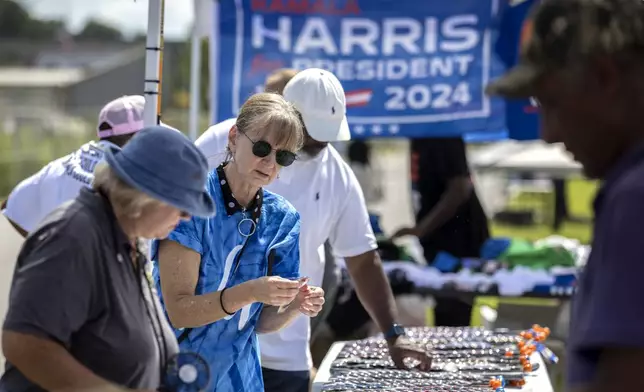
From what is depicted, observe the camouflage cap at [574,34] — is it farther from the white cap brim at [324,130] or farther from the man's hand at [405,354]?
the man's hand at [405,354]

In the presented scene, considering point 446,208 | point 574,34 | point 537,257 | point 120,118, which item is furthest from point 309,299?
point 537,257

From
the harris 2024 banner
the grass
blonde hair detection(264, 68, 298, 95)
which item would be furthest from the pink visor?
the grass

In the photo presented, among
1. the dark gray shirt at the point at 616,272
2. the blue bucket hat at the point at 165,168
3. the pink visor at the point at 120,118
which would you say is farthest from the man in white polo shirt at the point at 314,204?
the dark gray shirt at the point at 616,272

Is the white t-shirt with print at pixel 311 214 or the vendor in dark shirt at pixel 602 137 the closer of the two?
the vendor in dark shirt at pixel 602 137

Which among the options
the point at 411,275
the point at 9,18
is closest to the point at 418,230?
the point at 411,275

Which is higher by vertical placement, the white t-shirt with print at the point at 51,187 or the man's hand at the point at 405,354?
the white t-shirt with print at the point at 51,187

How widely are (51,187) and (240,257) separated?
6.03 ft

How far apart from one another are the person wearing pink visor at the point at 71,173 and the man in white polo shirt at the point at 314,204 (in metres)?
0.82

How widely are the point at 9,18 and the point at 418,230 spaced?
336 ft

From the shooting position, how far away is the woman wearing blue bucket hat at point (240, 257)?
111 inches

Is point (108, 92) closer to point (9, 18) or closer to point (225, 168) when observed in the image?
point (9, 18)

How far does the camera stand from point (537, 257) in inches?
245

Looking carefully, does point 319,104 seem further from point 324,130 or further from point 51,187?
point 51,187

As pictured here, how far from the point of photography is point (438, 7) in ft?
22.1
